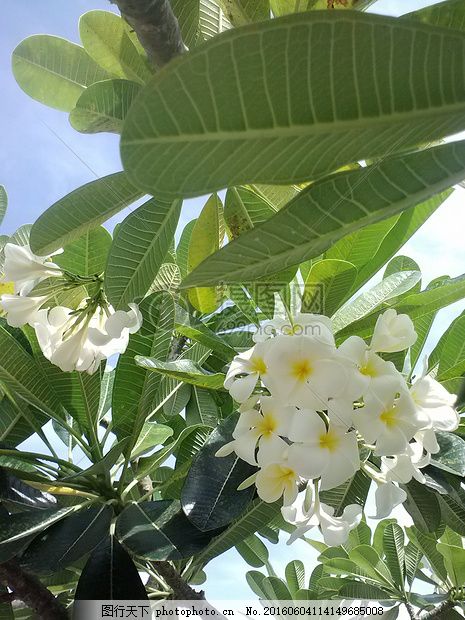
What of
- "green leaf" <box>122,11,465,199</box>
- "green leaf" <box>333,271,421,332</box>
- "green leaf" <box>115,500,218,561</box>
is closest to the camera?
"green leaf" <box>122,11,465,199</box>

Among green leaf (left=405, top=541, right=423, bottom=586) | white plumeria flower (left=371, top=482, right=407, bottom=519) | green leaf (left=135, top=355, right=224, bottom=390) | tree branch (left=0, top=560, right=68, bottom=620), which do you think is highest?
green leaf (left=135, top=355, right=224, bottom=390)

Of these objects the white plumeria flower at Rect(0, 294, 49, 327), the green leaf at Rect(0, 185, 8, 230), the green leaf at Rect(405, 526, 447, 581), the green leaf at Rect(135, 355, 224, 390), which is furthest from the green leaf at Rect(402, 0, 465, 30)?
the green leaf at Rect(0, 185, 8, 230)

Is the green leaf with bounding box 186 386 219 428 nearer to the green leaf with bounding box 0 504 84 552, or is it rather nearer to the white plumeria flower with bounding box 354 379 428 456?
the green leaf with bounding box 0 504 84 552

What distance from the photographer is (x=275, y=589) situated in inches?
56.2

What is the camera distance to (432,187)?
0.43 m

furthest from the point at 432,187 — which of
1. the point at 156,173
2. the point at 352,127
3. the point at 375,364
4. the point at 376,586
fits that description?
the point at 376,586

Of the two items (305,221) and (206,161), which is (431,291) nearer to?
(305,221)

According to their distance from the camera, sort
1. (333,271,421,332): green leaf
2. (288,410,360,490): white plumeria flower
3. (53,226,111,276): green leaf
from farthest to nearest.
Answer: (53,226,111,276): green leaf → (333,271,421,332): green leaf → (288,410,360,490): white plumeria flower

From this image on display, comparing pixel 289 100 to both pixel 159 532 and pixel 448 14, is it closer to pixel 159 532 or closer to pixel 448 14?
pixel 448 14

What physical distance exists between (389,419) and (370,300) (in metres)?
0.24

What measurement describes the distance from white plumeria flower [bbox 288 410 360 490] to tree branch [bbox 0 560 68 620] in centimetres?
50

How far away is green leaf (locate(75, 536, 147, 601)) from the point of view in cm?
85

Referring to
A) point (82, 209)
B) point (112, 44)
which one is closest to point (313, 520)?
point (82, 209)

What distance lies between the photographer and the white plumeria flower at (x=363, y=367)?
2.36ft
